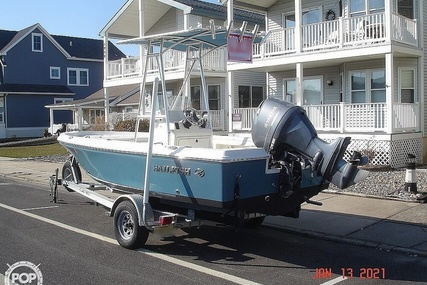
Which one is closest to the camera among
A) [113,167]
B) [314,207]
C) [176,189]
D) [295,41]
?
[176,189]

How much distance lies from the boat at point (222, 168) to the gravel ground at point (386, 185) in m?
4.42

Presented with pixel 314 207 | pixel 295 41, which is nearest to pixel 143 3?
pixel 295 41

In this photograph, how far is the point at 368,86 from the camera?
18016 mm

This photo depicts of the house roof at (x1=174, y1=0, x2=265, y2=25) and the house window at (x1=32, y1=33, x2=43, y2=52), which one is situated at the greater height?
the house window at (x1=32, y1=33, x2=43, y2=52)

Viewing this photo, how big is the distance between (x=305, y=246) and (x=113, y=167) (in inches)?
131

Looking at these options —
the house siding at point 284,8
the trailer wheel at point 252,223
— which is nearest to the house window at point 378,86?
the house siding at point 284,8

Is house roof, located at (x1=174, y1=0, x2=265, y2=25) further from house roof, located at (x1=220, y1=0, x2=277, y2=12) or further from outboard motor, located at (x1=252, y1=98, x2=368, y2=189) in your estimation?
outboard motor, located at (x1=252, y1=98, x2=368, y2=189)

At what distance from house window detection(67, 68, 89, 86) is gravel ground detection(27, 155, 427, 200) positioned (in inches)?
1482

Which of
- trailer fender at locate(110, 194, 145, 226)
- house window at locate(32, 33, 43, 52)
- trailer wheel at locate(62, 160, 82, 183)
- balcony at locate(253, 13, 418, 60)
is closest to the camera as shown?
trailer fender at locate(110, 194, 145, 226)

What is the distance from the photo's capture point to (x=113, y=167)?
8102mm

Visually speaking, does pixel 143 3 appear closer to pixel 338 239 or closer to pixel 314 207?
pixel 314 207

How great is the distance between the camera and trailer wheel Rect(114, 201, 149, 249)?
273 inches

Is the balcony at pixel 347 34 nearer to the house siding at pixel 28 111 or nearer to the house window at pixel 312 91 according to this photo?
the house window at pixel 312 91
